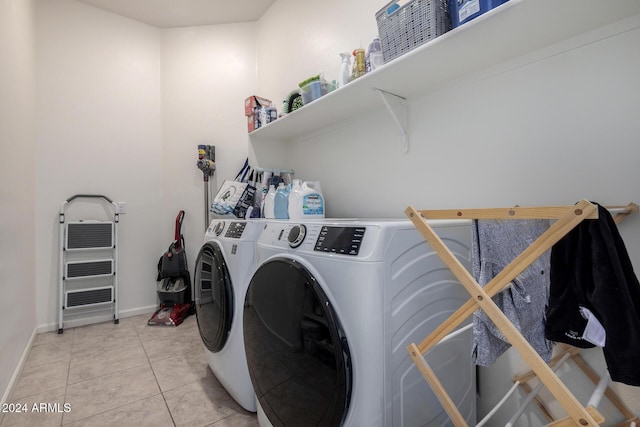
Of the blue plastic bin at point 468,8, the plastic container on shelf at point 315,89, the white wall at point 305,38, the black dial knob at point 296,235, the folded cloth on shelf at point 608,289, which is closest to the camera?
the folded cloth on shelf at point 608,289

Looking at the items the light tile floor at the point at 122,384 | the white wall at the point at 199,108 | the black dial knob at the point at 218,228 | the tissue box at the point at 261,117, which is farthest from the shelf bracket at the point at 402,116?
the white wall at the point at 199,108

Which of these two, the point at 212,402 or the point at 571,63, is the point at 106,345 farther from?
the point at 571,63

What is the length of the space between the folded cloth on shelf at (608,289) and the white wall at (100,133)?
128 inches

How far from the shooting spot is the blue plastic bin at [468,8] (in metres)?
0.92

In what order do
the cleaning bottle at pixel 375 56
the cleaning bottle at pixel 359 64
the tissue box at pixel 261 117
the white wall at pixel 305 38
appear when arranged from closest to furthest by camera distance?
the cleaning bottle at pixel 375 56 → the cleaning bottle at pixel 359 64 → the white wall at pixel 305 38 → the tissue box at pixel 261 117

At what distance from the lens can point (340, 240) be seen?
0.90 m

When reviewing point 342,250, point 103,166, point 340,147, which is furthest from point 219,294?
point 103,166

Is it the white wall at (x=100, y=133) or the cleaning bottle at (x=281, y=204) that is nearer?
the cleaning bottle at (x=281, y=204)

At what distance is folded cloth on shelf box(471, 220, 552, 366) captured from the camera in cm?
79

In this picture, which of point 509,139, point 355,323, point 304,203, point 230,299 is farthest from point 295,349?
point 509,139

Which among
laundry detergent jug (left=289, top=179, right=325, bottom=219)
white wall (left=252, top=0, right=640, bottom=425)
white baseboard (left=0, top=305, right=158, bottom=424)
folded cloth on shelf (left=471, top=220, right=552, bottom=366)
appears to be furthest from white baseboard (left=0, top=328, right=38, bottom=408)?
folded cloth on shelf (left=471, top=220, right=552, bottom=366)

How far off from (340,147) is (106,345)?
7.47ft

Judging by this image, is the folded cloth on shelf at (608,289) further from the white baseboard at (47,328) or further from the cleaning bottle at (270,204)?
the white baseboard at (47,328)

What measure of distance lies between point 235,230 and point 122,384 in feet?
3.71
